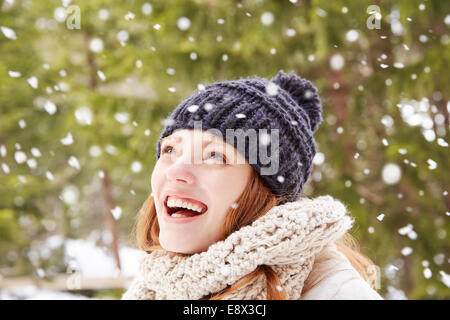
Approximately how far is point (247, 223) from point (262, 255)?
0.13 meters

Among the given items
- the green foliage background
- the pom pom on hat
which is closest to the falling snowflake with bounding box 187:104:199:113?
the pom pom on hat

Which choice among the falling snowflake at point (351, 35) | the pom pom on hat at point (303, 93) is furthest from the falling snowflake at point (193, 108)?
the falling snowflake at point (351, 35)

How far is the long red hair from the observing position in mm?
889

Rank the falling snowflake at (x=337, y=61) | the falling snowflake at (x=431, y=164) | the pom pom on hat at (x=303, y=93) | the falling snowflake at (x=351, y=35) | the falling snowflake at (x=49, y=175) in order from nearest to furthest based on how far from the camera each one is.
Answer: the pom pom on hat at (x=303, y=93), the falling snowflake at (x=431, y=164), the falling snowflake at (x=351, y=35), the falling snowflake at (x=337, y=61), the falling snowflake at (x=49, y=175)

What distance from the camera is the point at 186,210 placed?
0.95 m

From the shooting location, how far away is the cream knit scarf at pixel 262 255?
85 centimetres

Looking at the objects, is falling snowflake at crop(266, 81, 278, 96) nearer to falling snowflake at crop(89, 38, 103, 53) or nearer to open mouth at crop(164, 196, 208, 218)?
open mouth at crop(164, 196, 208, 218)

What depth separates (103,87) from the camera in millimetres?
3027

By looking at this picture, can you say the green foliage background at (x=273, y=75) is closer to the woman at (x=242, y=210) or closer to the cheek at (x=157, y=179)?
the woman at (x=242, y=210)

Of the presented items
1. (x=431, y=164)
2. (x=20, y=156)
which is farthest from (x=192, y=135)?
(x=20, y=156)

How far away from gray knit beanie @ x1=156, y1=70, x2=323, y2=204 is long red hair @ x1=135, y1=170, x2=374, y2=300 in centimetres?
3

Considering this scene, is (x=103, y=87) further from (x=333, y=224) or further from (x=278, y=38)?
(x=333, y=224)

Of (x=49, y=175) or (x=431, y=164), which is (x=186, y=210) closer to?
(x=431, y=164)
